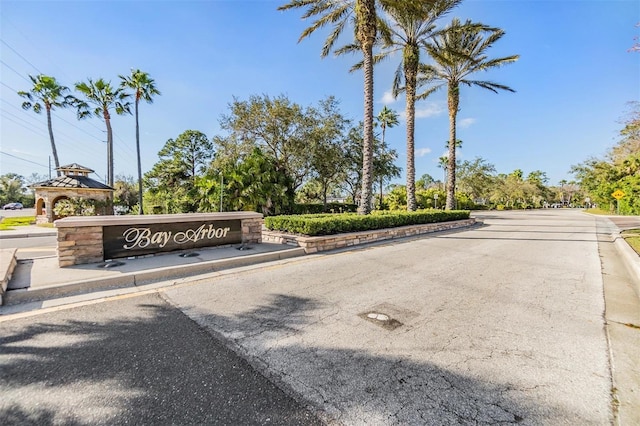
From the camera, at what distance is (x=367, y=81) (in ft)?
38.7

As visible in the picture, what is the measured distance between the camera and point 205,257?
6309 millimetres

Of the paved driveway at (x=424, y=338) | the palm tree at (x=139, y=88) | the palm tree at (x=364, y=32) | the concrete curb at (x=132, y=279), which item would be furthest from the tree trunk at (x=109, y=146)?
the paved driveway at (x=424, y=338)

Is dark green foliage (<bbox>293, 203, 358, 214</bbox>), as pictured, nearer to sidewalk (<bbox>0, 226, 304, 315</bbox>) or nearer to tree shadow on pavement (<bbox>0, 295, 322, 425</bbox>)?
sidewalk (<bbox>0, 226, 304, 315</bbox>)

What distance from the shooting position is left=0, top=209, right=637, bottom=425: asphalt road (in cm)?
204

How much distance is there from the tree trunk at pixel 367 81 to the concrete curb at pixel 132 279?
6.06 m

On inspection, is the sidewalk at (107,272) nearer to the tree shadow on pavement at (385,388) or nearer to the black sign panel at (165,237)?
the black sign panel at (165,237)

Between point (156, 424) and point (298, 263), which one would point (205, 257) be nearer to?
point (298, 263)

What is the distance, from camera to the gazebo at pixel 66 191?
1878 centimetres

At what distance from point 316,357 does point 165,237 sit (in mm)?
5362

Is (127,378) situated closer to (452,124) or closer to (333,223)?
(333,223)

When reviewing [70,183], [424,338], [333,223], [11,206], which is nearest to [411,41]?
[333,223]

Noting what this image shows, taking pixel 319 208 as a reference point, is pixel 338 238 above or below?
below

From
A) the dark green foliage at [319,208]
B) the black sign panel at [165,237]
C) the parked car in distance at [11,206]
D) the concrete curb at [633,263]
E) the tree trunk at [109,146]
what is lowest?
the concrete curb at [633,263]

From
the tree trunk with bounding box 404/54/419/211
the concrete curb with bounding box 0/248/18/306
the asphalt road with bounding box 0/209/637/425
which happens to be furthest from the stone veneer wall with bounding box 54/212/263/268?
the tree trunk with bounding box 404/54/419/211
